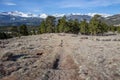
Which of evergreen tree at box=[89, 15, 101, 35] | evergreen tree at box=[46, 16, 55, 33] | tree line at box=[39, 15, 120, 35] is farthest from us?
evergreen tree at box=[46, 16, 55, 33]

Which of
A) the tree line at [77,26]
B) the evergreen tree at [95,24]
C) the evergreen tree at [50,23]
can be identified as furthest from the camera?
the evergreen tree at [50,23]

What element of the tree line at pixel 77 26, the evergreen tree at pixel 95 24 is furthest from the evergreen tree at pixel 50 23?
the evergreen tree at pixel 95 24

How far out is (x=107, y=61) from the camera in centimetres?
4119

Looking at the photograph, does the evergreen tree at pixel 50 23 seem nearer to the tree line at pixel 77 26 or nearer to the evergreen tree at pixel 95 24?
the tree line at pixel 77 26

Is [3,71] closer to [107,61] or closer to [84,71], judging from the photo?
[84,71]

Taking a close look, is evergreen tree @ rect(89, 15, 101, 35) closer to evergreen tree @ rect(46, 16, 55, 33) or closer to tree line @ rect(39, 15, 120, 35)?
tree line @ rect(39, 15, 120, 35)

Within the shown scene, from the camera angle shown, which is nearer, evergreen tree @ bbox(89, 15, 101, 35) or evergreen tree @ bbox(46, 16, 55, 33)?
evergreen tree @ bbox(89, 15, 101, 35)

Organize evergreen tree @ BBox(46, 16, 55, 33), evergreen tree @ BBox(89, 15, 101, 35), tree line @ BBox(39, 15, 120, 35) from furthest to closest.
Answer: evergreen tree @ BBox(46, 16, 55, 33) < tree line @ BBox(39, 15, 120, 35) < evergreen tree @ BBox(89, 15, 101, 35)

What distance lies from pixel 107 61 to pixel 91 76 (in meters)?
11.8

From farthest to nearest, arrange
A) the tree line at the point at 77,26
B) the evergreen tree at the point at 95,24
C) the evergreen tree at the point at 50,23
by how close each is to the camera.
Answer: the evergreen tree at the point at 50,23
the tree line at the point at 77,26
the evergreen tree at the point at 95,24

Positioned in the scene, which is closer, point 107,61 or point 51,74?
point 51,74

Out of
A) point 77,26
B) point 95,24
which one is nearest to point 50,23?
point 77,26

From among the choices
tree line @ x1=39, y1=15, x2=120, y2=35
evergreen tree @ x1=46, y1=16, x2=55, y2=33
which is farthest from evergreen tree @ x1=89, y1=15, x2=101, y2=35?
evergreen tree @ x1=46, y1=16, x2=55, y2=33

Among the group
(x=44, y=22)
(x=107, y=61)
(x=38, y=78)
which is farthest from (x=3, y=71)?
(x=44, y=22)
